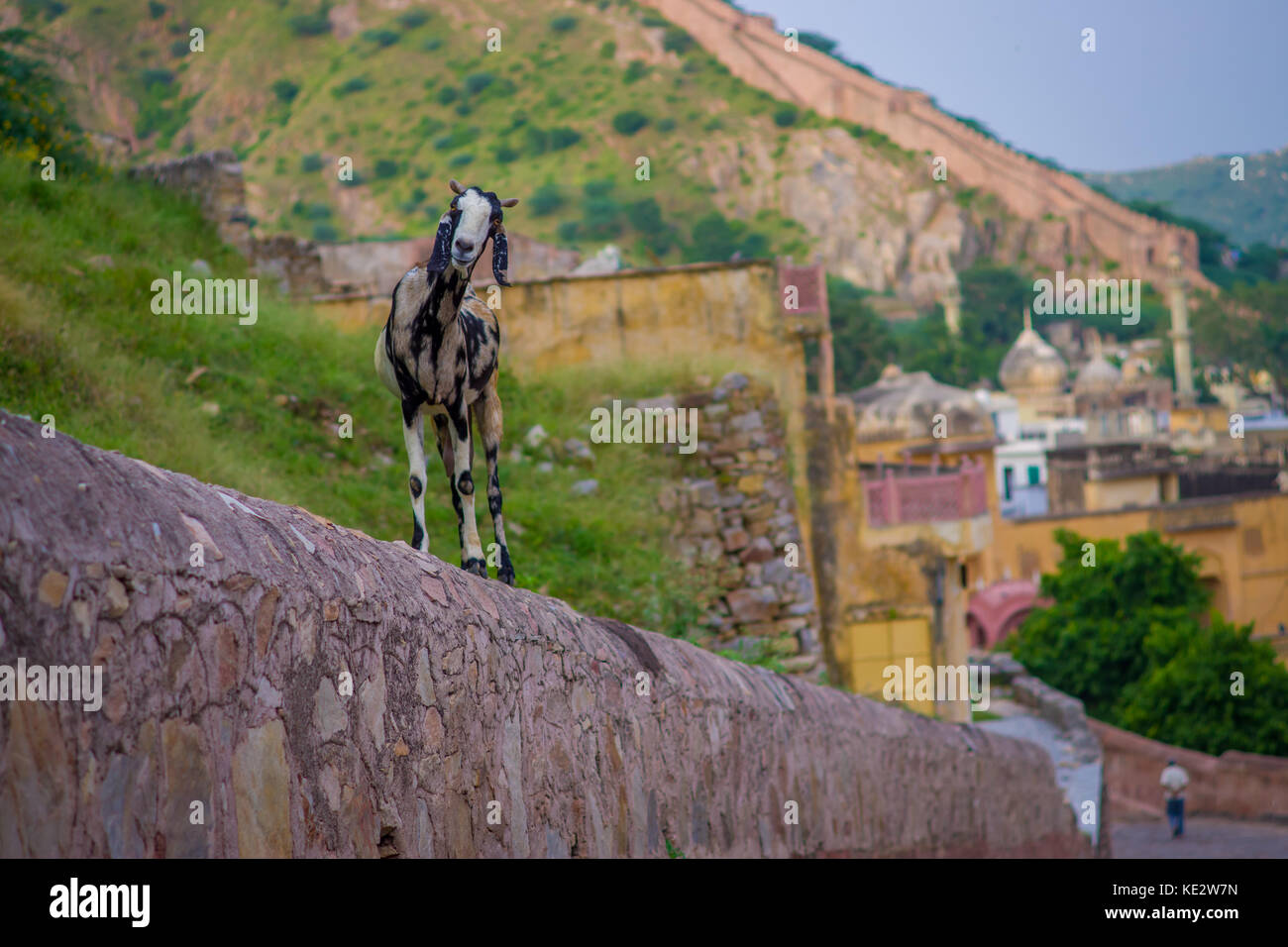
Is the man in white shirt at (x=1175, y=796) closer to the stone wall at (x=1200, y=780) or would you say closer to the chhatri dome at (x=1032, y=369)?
the stone wall at (x=1200, y=780)

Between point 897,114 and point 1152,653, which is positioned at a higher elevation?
point 897,114

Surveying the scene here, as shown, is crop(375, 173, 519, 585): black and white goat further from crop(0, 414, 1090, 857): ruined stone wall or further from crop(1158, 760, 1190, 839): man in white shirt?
crop(1158, 760, 1190, 839): man in white shirt

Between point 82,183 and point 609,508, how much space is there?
549 centimetres

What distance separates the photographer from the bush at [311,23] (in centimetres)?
9950

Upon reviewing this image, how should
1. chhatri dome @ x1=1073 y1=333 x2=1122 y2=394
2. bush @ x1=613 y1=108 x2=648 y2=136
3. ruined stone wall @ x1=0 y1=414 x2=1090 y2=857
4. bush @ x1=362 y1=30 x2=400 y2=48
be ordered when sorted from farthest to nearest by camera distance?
bush @ x1=362 y1=30 x2=400 y2=48, bush @ x1=613 y1=108 x2=648 y2=136, chhatri dome @ x1=1073 y1=333 x2=1122 y2=394, ruined stone wall @ x1=0 y1=414 x2=1090 y2=857

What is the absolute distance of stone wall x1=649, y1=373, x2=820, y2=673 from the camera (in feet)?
36.4

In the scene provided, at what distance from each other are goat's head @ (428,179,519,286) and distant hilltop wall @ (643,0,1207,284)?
341 feet

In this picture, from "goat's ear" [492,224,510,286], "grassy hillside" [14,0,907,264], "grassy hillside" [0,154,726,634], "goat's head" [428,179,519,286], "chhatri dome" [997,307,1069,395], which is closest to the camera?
"goat's head" [428,179,519,286]

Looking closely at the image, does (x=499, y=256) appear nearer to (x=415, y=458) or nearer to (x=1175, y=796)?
(x=415, y=458)

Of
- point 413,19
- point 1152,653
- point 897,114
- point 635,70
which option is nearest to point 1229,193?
point 897,114

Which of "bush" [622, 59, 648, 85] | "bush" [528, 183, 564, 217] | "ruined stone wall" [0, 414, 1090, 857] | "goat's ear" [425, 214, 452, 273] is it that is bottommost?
"ruined stone wall" [0, 414, 1090, 857]

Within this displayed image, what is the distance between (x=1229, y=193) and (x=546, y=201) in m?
110

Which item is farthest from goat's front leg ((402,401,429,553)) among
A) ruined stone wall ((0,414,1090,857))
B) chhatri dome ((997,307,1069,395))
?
chhatri dome ((997,307,1069,395))

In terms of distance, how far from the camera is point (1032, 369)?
176 ft
